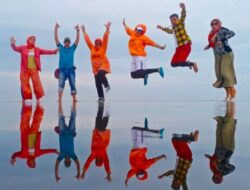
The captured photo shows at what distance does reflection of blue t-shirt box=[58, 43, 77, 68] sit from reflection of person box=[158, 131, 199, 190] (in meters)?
8.14

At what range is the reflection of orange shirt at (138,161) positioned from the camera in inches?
127

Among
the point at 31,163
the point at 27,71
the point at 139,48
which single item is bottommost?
the point at 31,163

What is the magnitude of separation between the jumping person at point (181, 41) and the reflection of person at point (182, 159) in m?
7.12

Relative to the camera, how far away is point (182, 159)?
3658 mm

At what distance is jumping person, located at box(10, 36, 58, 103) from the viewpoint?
529 inches

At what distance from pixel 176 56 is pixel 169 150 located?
866 cm

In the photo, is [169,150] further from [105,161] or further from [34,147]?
[34,147]

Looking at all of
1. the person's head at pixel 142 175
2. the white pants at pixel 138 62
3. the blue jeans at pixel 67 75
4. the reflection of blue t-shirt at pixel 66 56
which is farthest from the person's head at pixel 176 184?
the blue jeans at pixel 67 75

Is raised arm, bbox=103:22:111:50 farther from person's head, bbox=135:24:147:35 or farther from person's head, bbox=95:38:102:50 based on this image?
person's head, bbox=135:24:147:35

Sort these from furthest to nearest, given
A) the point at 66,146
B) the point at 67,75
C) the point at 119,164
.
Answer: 1. the point at 67,75
2. the point at 66,146
3. the point at 119,164

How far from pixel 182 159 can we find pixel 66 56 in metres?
9.87

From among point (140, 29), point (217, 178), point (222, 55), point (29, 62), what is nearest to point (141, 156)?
point (217, 178)

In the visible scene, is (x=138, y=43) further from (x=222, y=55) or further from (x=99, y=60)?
(x=222, y=55)

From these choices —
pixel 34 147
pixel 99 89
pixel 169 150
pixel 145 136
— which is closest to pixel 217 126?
pixel 145 136
